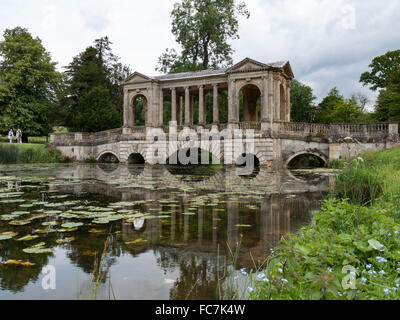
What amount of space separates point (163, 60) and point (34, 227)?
30.8 metres

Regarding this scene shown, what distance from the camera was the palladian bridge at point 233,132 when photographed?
20297 mm

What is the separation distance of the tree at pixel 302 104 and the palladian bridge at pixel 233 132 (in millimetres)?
19362

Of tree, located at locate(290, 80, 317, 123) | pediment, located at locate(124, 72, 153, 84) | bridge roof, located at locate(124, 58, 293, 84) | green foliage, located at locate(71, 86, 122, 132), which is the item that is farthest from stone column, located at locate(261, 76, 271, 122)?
tree, located at locate(290, 80, 317, 123)

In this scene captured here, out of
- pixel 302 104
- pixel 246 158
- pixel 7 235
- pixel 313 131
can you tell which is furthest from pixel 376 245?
pixel 302 104

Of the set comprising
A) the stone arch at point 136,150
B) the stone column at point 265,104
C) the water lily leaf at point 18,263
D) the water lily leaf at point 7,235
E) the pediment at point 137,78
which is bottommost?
the water lily leaf at point 18,263

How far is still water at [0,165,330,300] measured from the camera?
2.91 metres

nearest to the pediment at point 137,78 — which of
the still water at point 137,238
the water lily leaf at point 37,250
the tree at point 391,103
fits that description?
the tree at point 391,103

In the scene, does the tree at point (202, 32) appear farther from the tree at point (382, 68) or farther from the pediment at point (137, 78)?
the tree at point (382, 68)

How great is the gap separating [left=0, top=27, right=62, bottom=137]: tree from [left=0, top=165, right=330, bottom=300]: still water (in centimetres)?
2839

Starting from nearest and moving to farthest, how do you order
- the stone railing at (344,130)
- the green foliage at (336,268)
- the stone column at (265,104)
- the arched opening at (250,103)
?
the green foliage at (336,268)
the stone railing at (344,130)
the stone column at (265,104)
the arched opening at (250,103)

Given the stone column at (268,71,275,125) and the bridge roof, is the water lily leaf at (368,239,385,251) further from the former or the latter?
the bridge roof

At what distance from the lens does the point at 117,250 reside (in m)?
3.89
